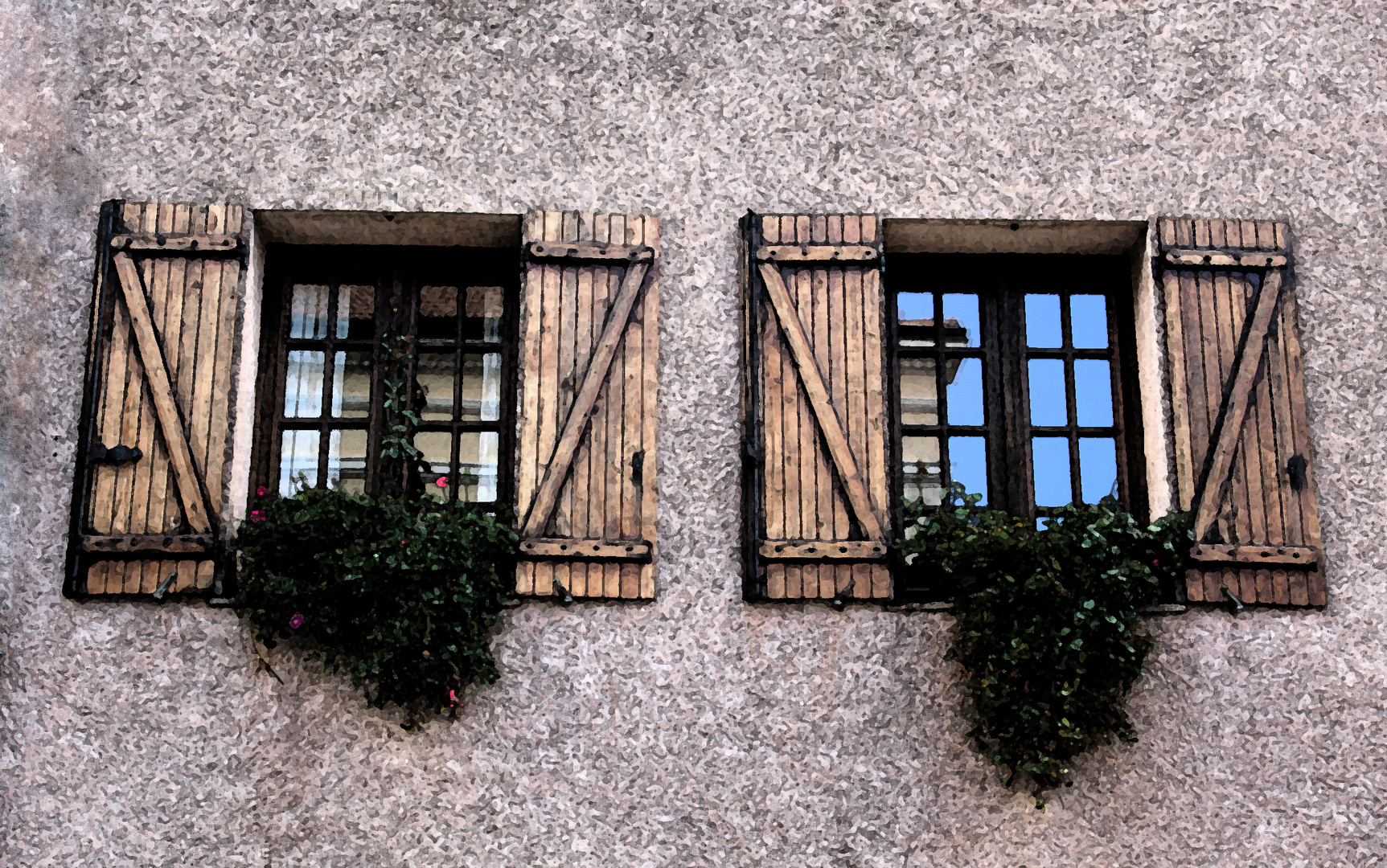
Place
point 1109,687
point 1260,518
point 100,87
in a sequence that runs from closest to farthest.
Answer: point 1109,687
point 1260,518
point 100,87

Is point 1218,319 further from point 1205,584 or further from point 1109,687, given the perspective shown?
point 1109,687

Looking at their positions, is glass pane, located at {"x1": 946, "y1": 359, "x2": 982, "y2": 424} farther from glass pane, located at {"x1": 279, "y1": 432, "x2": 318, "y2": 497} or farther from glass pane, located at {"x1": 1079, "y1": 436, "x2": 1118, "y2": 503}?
glass pane, located at {"x1": 279, "y1": 432, "x2": 318, "y2": 497}

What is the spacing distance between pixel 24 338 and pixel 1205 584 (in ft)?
13.8

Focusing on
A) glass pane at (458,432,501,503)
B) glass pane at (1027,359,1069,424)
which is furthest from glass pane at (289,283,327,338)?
glass pane at (1027,359,1069,424)

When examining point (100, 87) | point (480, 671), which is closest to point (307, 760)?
point (480, 671)

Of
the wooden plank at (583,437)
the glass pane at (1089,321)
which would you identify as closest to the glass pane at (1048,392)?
the glass pane at (1089,321)

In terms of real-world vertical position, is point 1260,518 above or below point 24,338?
below

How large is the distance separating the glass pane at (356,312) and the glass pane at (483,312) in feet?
1.17

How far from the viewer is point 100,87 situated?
16.0 ft

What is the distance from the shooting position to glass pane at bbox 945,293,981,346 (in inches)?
198

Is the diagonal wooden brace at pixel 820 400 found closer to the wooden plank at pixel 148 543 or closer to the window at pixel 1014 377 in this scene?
the window at pixel 1014 377

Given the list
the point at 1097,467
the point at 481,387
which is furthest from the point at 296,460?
the point at 1097,467

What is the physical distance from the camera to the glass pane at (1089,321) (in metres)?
5.03

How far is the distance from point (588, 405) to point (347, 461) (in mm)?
974
